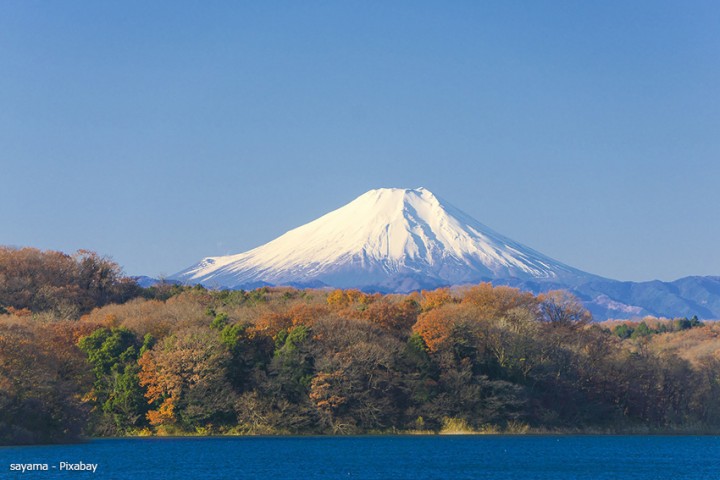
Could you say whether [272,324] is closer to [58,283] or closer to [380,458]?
[380,458]

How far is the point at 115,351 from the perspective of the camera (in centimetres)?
7225

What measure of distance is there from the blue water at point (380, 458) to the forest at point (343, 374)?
236cm

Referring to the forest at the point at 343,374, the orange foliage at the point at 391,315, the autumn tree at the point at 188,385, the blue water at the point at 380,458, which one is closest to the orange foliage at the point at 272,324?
the forest at the point at 343,374

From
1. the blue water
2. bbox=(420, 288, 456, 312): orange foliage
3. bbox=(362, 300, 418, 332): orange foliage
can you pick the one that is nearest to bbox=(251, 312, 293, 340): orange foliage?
bbox=(362, 300, 418, 332): orange foliage

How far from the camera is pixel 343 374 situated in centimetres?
7062

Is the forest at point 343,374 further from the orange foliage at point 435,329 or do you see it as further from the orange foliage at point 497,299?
the orange foliage at point 497,299

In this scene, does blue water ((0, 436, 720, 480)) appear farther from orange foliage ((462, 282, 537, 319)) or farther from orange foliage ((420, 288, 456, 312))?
orange foliage ((462, 282, 537, 319))

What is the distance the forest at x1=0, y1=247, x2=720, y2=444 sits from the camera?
2751 inches

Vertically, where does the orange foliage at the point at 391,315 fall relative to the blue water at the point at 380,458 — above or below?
above

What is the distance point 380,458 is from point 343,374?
14096 mm

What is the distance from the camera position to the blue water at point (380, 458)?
165 feet

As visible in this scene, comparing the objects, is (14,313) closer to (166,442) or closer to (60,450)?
(166,442)

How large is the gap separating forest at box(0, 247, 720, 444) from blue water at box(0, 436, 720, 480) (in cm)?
236

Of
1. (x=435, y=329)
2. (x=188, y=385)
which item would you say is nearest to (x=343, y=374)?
(x=435, y=329)
